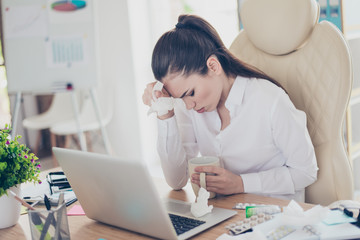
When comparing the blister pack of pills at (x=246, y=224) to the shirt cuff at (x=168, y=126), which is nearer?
the blister pack of pills at (x=246, y=224)

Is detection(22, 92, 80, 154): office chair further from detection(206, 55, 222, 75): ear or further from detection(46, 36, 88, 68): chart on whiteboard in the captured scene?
detection(206, 55, 222, 75): ear

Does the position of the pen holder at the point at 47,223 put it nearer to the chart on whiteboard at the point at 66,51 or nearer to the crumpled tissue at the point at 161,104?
the crumpled tissue at the point at 161,104

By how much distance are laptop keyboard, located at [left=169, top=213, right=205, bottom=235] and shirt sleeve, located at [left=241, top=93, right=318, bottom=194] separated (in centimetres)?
28

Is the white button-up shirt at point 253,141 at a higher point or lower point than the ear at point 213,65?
lower

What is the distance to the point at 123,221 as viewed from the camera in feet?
3.44

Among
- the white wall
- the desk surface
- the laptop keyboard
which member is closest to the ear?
the desk surface

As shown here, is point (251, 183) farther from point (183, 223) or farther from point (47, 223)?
point (47, 223)

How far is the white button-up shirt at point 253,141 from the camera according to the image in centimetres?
133

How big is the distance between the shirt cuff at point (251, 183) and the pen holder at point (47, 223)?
20.7 inches

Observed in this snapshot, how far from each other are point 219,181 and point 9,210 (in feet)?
1.74

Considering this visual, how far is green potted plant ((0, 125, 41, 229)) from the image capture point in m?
1.07

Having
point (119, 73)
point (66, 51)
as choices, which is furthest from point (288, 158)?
point (119, 73)

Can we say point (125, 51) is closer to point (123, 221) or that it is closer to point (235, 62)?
point (235, 62)

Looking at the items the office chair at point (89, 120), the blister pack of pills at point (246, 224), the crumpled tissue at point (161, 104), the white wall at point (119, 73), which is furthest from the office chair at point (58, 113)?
the blister pack of pills at point (246, 224)
